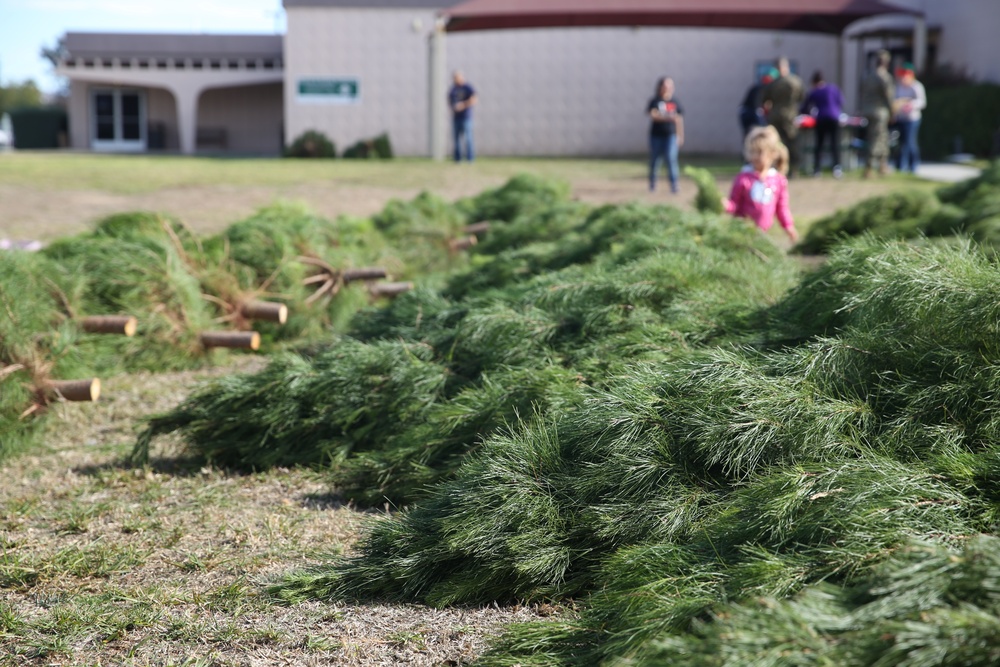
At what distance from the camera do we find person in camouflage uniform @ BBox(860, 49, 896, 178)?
16688 millimetres

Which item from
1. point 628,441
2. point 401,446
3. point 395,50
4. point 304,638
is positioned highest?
point 395,50

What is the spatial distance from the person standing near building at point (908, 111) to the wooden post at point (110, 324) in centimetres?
1486

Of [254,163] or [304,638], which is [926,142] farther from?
[304,638]

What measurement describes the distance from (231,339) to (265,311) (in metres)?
0.49

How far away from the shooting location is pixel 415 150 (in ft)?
92.3

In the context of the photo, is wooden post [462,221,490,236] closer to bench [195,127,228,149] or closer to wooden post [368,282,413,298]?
wooden post [368,282,413,298]

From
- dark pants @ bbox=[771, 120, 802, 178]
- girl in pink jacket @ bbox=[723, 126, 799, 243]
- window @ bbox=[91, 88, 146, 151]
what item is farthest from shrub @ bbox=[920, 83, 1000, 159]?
window @ bbox=[91, 88, 146, 151]

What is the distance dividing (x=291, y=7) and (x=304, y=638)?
2675 centimetres

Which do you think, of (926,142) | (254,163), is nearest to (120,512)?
(254,163)

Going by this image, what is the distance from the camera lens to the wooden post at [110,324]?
5574 millimetres

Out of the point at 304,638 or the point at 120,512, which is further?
the point at 120,512

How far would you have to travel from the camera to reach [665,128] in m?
15.0

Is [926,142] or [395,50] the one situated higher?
[395,50]

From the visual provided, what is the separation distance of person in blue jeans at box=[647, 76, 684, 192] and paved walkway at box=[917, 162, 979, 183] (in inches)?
174
